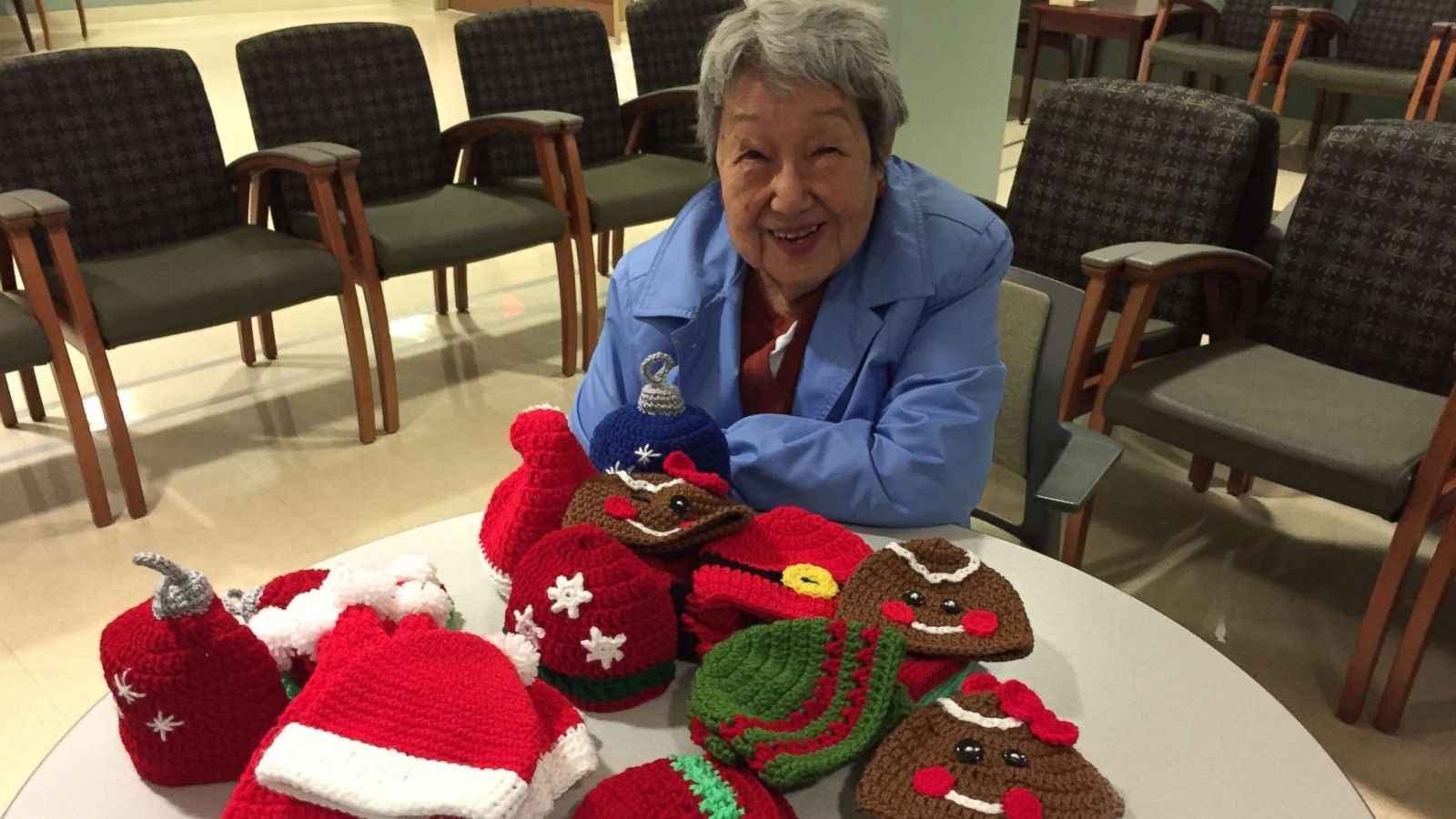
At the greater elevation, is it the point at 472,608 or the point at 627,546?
the point at 627,546

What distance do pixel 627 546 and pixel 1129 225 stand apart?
6.19 feet

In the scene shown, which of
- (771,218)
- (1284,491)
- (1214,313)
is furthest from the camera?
(1284,491)

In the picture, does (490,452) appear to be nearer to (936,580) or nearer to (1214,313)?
(1214,313)

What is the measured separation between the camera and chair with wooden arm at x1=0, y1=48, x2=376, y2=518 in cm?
251

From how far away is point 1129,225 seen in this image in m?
2.52

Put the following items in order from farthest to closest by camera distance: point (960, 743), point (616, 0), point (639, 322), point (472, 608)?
point (616, 0)
point (639, 322)
point (472, 608)
point (960, 743)

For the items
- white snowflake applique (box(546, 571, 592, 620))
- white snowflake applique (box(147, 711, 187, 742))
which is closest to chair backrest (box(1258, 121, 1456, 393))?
white snowflake applique (box(546, 571, 592, 620))

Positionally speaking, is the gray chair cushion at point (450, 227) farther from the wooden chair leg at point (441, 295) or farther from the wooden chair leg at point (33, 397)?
the wooden chair leg at point (33, 397)

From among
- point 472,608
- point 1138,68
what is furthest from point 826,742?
point 1138,68

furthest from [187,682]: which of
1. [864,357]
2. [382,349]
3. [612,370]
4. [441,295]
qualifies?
[441,295]

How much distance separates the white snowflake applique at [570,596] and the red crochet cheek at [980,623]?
33cm

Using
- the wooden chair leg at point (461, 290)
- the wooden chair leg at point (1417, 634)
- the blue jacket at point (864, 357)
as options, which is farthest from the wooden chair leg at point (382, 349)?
the wooden chair leg at point (1417, 634)

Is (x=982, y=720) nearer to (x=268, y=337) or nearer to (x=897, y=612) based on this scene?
(x=897, y=612)

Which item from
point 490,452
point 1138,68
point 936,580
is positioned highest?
point 936,580
